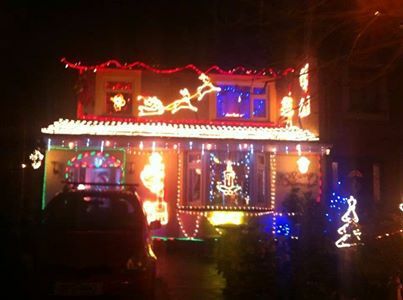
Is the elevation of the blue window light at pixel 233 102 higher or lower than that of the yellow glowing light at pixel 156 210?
higher

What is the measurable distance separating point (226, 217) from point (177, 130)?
287 centimetres

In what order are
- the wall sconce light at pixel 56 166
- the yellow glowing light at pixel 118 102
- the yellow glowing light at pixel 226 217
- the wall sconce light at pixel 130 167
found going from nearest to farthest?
the yellow glowing light at pixel 226 217
the wall sconce light at pixel 56 166
the wall sconce light at pixel 130 167
the yellow glowing light at pixel 118 102

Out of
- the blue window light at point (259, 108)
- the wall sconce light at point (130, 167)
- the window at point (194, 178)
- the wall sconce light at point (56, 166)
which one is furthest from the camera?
the blue window light at point (259, 108)

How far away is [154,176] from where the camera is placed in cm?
1552

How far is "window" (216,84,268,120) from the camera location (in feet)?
55.9

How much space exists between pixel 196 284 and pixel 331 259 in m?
3.64

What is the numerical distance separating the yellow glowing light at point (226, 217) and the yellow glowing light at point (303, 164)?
7.31ft

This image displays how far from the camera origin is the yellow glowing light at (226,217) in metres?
15.3

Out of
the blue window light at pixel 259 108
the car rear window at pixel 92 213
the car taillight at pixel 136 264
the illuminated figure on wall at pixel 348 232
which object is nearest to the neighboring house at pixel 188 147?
the blue window light at pixel 259 108

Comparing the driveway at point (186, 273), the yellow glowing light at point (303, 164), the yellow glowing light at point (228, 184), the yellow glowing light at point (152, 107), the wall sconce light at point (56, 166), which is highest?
the yellow glowing light at point (152, 107)

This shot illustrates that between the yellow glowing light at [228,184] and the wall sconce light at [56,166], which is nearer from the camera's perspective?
the wall sconce light at [56,166]

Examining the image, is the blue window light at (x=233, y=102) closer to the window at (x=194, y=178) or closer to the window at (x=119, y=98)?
the window at (x=194, y=178)

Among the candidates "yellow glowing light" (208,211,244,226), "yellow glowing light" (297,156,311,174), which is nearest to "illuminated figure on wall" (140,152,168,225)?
"yellow glowing light" (208,211,244,226)

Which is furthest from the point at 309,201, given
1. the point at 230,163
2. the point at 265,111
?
the point at 265,111
